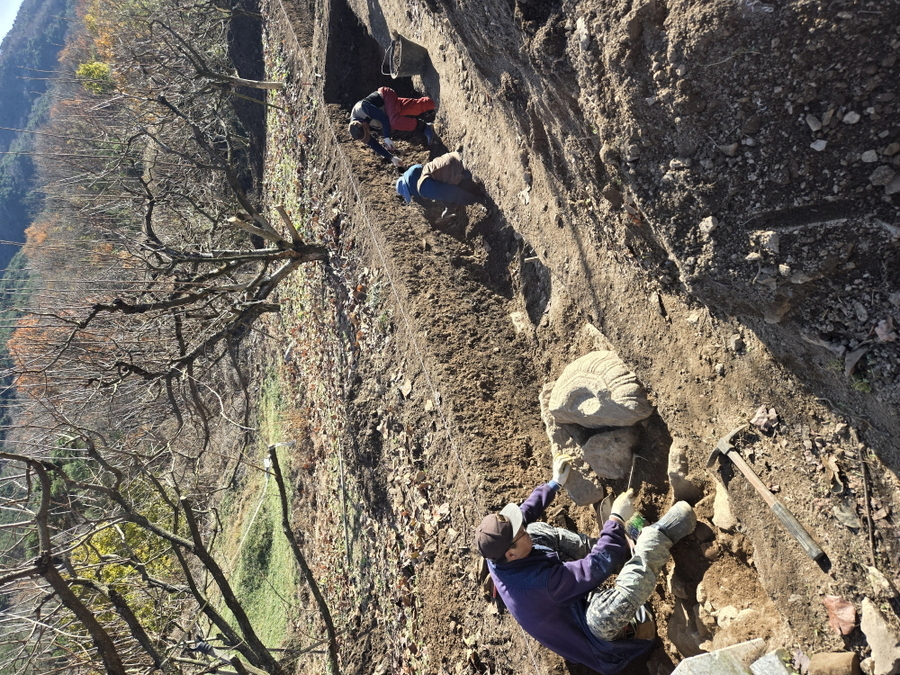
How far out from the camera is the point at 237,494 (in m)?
11.6

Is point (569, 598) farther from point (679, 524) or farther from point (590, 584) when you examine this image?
point (679, 524)

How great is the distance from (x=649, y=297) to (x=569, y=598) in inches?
69.2

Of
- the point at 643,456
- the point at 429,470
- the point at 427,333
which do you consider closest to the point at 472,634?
the point at 429,470

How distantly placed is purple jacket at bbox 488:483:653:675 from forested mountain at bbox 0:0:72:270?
4247cm

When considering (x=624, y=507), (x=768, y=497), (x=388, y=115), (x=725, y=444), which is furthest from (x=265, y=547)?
(x=768, y=497)

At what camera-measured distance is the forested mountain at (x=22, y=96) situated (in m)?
38.2

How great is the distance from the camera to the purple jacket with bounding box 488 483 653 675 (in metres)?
3.19

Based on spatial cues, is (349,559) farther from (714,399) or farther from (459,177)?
(714,399)

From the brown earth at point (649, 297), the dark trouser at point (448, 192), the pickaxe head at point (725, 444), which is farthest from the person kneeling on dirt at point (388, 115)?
the pickaxe head at point (725, 444)

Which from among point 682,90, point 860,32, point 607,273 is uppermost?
point 682,90

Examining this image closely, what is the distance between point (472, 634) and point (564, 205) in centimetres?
325

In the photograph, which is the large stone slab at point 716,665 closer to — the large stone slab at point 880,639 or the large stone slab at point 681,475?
the large stone slab at point 880,639

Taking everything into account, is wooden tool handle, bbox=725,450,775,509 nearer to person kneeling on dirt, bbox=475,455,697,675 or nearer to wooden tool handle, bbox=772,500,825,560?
wooden tool handle, bbox=772,500,825,560

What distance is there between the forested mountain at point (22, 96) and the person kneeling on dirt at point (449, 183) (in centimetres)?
3989
